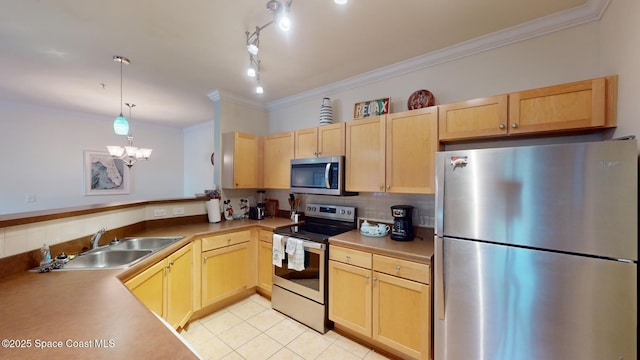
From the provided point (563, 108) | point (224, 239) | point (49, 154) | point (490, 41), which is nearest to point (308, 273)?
point (224, 239)

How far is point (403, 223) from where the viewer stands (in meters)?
2.14

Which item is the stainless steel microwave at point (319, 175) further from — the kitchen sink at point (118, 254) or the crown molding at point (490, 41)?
the kitchen sink at point (118, 254)

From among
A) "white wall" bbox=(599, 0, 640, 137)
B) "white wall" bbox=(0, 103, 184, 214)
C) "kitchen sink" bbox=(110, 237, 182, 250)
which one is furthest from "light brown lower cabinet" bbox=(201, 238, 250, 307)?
"white wall" bbox=(0, 103, 184, 214)

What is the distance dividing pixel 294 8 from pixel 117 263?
7.75 feet

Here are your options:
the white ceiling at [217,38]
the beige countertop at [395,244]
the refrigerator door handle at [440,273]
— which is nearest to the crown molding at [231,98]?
the white ceiling at [217,38]

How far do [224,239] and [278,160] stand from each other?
1165 millimetres

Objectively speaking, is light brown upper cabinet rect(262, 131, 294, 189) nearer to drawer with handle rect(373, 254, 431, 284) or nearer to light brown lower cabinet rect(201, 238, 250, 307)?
light brown lower cabinet rect(201, 238, 250, 307)

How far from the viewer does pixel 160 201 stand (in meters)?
2.71

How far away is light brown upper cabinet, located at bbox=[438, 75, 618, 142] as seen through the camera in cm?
144

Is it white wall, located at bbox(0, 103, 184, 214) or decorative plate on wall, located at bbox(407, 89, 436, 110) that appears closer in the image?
decorative plate on wall, located at bbox(407, 89, 436, 110)

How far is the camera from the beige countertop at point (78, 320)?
2.44 ft

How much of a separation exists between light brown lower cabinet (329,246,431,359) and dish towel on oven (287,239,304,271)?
32cm

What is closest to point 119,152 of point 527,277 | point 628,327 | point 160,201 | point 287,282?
point 160,201

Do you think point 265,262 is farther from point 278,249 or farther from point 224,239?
point 224,239
